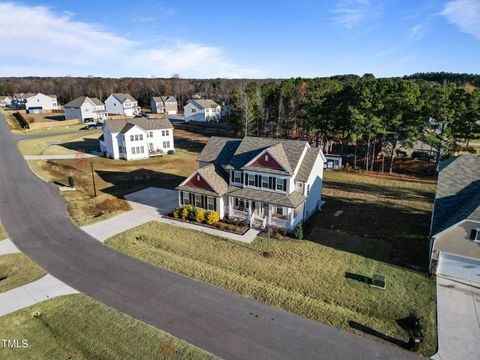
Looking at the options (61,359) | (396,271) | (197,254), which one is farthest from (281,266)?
(61,359)

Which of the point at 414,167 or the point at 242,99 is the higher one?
the point at 242,99

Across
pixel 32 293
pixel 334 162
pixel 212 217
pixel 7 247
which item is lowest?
pixel 32 293

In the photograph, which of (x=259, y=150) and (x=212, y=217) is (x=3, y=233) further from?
(x=259, y=150)

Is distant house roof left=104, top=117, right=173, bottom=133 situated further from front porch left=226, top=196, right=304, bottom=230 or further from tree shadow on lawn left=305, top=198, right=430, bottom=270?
tree shadow on lawn left=305, top=198, right=430, bottom=270

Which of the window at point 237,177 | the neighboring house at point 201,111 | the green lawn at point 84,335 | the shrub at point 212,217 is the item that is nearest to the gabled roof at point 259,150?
the window at point 237,177

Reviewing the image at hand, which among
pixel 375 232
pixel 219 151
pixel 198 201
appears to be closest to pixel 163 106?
pixel 219 151

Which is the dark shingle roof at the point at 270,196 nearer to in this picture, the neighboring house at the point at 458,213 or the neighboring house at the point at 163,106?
the neighboring house at the point at 458,213

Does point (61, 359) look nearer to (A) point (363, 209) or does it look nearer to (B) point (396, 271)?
(B) point (396, 271)
